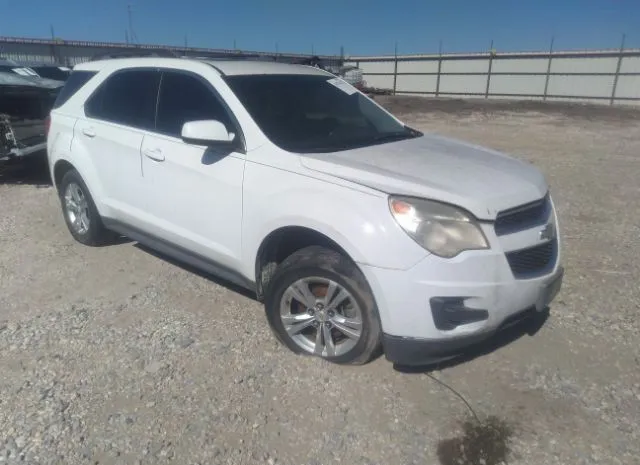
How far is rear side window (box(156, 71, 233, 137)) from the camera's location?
3621 mm

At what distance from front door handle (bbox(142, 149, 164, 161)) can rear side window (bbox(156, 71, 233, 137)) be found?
0.16m

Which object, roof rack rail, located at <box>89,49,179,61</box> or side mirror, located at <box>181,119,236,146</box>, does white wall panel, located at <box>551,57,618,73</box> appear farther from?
side mirror, located at <box>181,119,236,146</box>

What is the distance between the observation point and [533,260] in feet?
9.49

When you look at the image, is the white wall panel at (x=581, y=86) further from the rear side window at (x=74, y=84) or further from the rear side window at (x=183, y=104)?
the rear side window at (x=183, y=104)

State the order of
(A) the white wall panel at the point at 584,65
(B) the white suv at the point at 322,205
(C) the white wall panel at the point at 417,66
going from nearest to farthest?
(B) the white suv at the point at 322,205 < (A) the white wall panel at the point at 584,65 < (C) the white wall panel at the point at 417,66

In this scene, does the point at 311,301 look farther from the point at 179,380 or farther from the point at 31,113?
the point at 31,113

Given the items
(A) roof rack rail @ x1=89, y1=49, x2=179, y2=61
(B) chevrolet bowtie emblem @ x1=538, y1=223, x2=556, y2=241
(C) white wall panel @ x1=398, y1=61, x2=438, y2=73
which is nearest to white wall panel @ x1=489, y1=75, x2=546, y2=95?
(C) white wall panel @ x1=398, y1=61, x2=438, y2=73

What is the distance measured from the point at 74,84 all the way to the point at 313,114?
8.63 feet

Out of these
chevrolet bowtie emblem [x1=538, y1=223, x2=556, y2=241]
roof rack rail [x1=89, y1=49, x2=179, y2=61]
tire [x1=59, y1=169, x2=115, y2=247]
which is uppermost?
roof rack rail [x1=89, y1=49, x2=179, y2=61]

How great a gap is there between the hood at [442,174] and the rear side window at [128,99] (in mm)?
1705

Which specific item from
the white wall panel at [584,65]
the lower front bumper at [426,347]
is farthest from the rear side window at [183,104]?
the white wall panel at [584,65]

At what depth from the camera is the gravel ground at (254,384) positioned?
8.36 ft

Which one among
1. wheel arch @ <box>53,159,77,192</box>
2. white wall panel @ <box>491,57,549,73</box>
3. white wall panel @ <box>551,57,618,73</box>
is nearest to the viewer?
wheel arch @ <box>53,159,77,192</box>

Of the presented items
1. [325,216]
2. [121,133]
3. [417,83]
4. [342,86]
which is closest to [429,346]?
[325,216]
